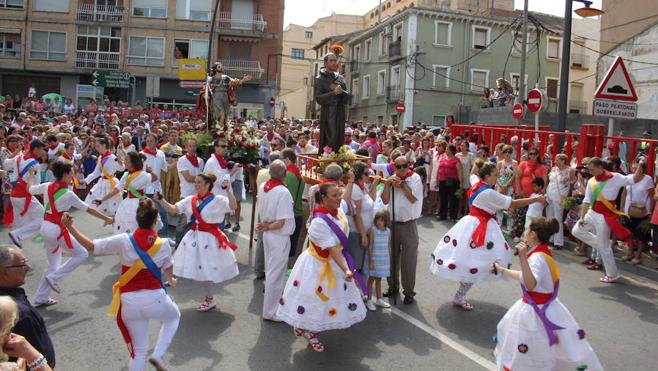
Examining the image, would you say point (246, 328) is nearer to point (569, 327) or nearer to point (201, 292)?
point (201, 292)

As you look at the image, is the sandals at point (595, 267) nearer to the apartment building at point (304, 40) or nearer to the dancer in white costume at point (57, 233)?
the dancer in white costume at point (57, 233)

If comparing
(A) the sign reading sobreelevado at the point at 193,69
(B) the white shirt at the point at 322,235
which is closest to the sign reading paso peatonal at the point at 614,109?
(B) the white shirt at the point at 322,235

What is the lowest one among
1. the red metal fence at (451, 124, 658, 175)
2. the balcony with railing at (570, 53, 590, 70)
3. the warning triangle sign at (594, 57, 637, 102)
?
the red metal fence at (451, 124, 658, 175)

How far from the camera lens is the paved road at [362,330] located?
588 cm

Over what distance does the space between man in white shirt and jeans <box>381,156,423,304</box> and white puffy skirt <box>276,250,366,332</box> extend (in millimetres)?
1788

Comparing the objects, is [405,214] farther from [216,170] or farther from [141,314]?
[216,170]

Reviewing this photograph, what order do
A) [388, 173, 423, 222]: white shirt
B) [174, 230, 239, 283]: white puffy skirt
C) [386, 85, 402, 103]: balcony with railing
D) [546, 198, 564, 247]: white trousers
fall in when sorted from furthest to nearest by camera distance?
[386, 85, 402, 103]: balcony with railing, [546, 198, 564, 247]: white trousers, [388, 173, 423, 222]: white shirt, [174, 230, 239, 283]: white puffy skirt

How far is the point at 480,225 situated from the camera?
735 centimetres

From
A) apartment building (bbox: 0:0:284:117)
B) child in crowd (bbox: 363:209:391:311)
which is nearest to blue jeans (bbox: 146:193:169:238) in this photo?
child in crowd (bbox: 363:209:391:311)

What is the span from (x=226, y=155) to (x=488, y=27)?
122ft

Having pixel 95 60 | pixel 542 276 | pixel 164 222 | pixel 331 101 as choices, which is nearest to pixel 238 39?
pixel 95 60

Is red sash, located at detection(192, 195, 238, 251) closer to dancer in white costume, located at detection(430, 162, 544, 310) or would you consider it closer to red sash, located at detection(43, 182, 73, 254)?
red sash, located at detection(43, 182, 73, 254)

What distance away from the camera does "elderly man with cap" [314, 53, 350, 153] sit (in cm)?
881

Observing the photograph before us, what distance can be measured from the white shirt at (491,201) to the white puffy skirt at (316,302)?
7.51ft
